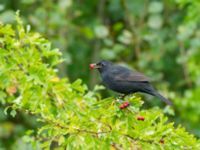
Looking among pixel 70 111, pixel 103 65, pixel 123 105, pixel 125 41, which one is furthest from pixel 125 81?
pixel 125 41

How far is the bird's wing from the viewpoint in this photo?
29.7 feet

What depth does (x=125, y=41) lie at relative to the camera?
1473 cm

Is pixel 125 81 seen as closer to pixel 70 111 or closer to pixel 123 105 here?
pixel 70 111

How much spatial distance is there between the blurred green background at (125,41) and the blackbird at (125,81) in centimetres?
395

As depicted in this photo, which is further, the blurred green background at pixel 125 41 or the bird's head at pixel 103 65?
the blurred green background at pixel 125 41

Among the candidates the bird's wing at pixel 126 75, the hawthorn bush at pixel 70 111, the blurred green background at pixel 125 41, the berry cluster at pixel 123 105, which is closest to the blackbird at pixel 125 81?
the bird's wing at pixel 126 75

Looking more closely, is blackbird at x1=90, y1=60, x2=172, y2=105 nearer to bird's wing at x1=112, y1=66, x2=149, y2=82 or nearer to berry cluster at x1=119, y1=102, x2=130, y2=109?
bird's wing at x1=112, y1=66, x2=149, y2=82

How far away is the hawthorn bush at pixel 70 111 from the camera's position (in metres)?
7.91

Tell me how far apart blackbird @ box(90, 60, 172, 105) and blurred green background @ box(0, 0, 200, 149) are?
3953mm

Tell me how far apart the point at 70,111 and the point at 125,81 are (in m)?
0.67

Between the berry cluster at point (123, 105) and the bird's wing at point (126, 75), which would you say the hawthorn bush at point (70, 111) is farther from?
the bird's wing at point (126, 75)

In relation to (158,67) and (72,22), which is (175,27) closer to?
(158,67)

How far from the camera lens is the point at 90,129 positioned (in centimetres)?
816

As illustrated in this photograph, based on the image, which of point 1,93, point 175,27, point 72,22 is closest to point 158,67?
point 175,27
